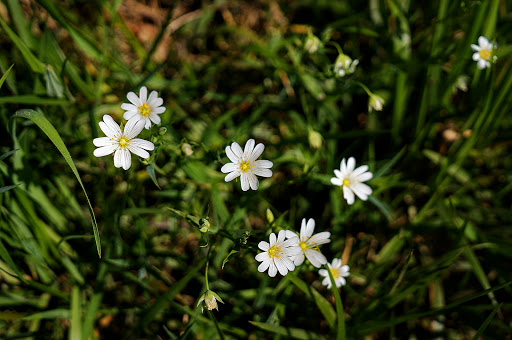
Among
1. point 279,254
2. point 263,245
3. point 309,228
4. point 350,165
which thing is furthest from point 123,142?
point 350,165

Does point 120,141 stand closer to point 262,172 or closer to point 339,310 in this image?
point 262,172

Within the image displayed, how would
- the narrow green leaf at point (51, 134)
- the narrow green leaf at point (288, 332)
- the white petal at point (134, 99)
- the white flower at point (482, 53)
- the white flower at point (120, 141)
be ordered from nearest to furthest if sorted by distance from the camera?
the narrow green leaf at point (51, 134), the white flower at point (120, 141), the white petal at point (134, 99), the narrow green leaf at point (288, 332), the white flower at point (482, 53)

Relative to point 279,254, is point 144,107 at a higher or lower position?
higher

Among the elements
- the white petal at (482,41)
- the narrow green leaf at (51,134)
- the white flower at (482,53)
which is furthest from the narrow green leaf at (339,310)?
the white petal at (482,41)

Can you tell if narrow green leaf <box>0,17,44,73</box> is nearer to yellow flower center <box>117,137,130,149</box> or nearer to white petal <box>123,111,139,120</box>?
white petal <box>123,111,139,120</box>

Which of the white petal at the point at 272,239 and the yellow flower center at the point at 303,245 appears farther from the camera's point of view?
the yellow flower center at the point at 303,245

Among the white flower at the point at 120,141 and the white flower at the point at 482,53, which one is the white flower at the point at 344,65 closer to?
the white flower at the point at 482,53
